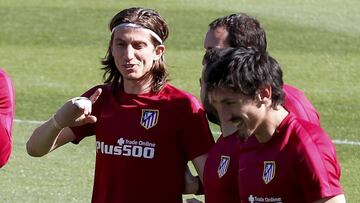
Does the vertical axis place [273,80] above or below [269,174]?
above

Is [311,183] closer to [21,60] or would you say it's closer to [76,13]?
→ [21,60]

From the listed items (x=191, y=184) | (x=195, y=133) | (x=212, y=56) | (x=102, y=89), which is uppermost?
(x=212, y=56)

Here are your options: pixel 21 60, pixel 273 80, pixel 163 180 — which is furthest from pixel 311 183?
pixel 21 60

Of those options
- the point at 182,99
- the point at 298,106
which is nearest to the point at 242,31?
the point at 298,106

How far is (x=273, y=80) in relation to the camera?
15.1 ft

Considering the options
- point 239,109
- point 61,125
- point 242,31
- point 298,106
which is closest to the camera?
point 239,109

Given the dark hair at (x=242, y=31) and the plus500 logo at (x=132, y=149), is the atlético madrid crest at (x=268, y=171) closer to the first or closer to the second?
the dark hair at (x=242, y=31)

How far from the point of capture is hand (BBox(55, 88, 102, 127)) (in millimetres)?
5523

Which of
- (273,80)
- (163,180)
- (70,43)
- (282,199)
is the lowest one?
(70,43)

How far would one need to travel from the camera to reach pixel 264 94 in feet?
14.9

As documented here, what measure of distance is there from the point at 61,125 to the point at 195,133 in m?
0.73

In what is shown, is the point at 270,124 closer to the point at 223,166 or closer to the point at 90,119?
the point at 223,166

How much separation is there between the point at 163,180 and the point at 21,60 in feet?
33.6

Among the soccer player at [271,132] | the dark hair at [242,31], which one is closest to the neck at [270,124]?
the soccer player at [271,132]
